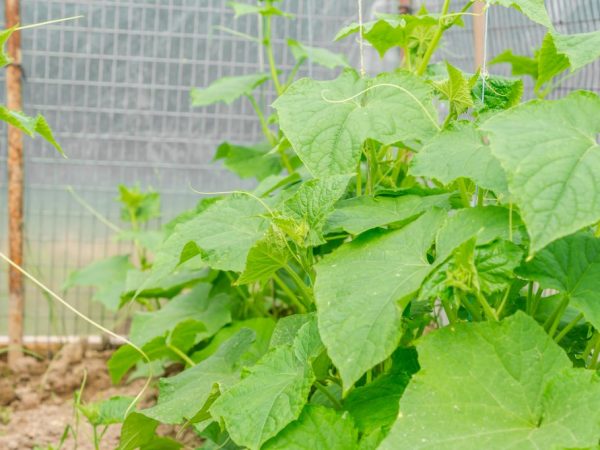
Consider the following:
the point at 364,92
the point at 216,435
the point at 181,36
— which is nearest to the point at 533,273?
the point at 364,92

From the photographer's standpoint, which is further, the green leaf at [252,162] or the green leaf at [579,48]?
the green leaf at [252,162]

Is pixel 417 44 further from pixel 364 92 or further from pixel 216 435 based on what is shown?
pixel 216 435

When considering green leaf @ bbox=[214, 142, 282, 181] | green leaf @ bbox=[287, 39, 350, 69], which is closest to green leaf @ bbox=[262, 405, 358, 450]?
green leaf @ bbox=[214, 142, 282, 181]

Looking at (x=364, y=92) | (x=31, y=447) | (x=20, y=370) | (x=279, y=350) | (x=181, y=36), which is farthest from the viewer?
(x=181, y=36)

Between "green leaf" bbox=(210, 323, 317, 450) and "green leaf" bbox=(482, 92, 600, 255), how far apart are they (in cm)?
40

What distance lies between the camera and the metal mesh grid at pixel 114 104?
3541 millimetres

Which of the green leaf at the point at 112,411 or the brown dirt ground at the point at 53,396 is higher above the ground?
the green leaf at the point at 112,411

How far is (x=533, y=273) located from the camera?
1.21m

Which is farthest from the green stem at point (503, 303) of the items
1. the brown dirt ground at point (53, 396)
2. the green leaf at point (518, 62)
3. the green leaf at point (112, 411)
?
the brown dirt ground at point (53, 396)

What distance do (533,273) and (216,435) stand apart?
71 centimetres

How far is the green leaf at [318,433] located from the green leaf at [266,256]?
0.24 metres

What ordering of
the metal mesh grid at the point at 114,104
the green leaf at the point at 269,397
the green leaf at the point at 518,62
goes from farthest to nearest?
the metal mesh grid at the point at 114,104 < the green leaf at the point at 518,62 < the green leaf at the point at 269,397

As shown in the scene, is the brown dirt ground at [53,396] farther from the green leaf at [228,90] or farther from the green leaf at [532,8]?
the green leaf at [532,8]

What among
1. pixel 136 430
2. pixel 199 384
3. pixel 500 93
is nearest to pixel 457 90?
pixel 500 93
